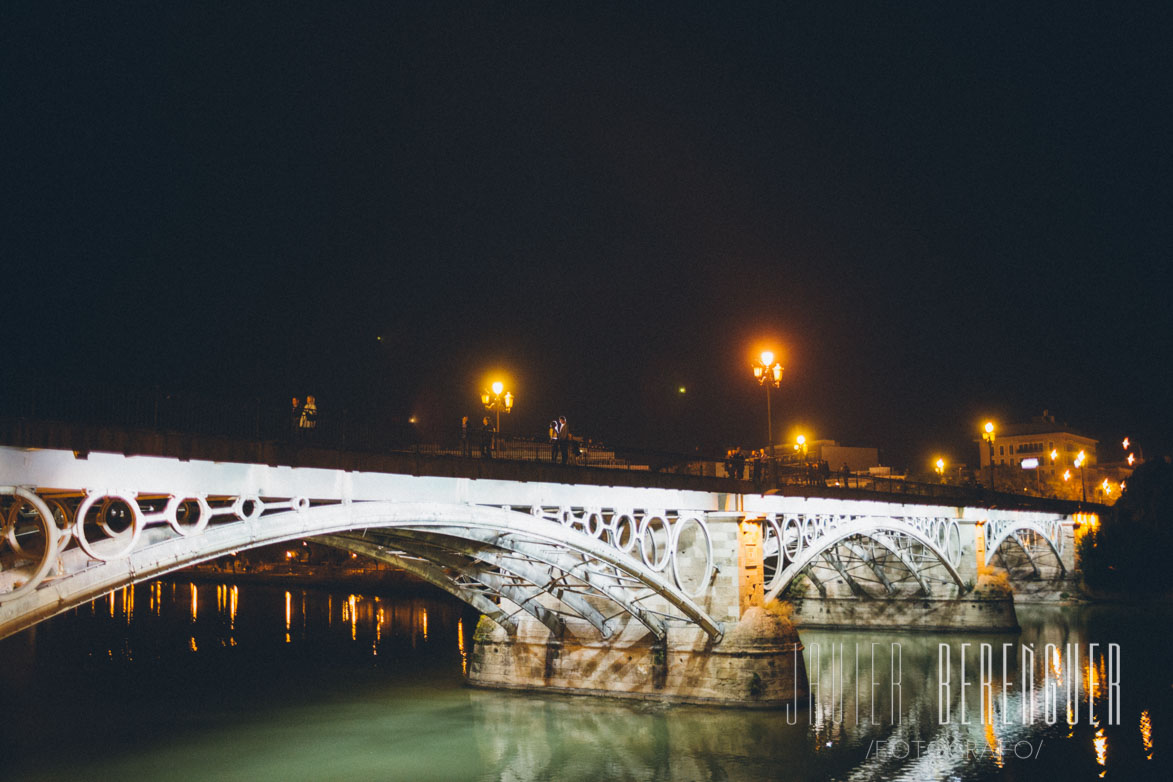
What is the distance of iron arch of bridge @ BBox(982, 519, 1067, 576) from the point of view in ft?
159

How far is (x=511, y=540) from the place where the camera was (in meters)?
20.6

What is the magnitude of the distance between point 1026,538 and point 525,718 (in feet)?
166

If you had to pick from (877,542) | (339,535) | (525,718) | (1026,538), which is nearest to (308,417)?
(339,535)

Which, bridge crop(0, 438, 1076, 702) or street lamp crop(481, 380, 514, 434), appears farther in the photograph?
street lamp crop(481, 380, 514, 434)

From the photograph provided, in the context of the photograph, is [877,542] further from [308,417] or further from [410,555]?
[308,417]

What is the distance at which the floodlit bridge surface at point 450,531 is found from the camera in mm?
12094

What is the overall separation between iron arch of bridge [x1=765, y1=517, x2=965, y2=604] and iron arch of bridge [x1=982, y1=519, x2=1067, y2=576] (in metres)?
3.44

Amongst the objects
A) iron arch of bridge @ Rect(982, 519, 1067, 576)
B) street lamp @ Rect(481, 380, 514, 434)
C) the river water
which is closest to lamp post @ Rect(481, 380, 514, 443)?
street lamp @ Rect(481, 380, 514, 434)

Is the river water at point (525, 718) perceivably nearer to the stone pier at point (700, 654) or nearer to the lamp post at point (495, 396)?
the stone pier at point (700, 654)

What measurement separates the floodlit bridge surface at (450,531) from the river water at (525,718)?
2.94 meters

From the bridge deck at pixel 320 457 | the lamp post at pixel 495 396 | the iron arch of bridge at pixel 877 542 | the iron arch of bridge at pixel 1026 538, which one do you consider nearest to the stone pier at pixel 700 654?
the iron arch of bridge at pixel 877 542

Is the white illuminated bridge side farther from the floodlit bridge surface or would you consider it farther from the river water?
the river water

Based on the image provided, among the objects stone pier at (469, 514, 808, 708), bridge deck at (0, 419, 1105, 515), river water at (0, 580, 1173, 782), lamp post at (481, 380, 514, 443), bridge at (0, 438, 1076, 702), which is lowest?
Answer: river water at (0, 580, 1173, 782)

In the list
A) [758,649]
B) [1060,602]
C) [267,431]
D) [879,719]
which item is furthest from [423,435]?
[1060,602]
